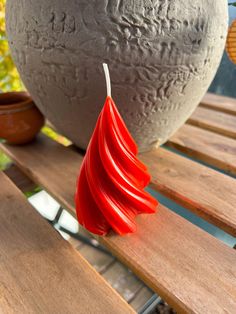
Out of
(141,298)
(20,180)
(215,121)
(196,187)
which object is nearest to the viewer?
(196,187)

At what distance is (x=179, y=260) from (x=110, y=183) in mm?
159

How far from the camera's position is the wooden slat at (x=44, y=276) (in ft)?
1.27

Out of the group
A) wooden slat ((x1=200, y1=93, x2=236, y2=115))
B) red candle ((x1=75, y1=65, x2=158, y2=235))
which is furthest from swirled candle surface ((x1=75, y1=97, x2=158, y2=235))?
wooden slat ((x1=200, y1=93, x2=236, y2=115))

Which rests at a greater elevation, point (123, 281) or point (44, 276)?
point (44, 276)

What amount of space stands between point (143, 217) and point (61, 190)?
0.60ft

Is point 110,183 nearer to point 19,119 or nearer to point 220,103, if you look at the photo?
point 19,119

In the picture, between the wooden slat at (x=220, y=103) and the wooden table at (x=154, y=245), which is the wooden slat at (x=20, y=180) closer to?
the wooden table at (x=154, y=245)

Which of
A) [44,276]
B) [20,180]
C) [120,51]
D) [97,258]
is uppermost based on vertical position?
[120,51]

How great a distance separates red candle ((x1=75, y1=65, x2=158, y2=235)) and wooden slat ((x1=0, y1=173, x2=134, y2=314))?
0.23ft

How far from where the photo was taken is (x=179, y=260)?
0.43m

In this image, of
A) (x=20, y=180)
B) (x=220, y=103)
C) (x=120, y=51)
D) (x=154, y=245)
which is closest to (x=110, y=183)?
(x=154, y=245)

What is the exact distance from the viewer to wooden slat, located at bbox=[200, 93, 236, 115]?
1.02m

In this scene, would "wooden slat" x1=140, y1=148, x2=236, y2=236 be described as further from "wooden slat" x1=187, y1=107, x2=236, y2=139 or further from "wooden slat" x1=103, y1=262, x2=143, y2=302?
"wooden slat" x1=103, y1=262, x2=143, y2=302

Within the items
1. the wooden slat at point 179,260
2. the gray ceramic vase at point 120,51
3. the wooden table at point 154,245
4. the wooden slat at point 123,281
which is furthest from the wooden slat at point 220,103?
the wooden slat at point 123,281
